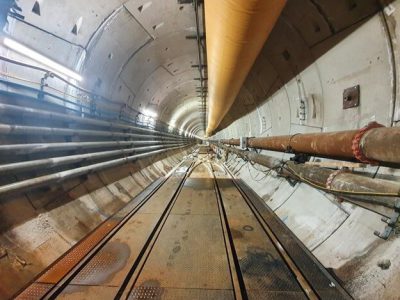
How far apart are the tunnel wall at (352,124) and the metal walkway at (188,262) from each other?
0.21 metres

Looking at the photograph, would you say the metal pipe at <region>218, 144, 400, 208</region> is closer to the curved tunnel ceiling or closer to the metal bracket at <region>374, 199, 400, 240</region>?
the metal bracket at <region>374, 199, 400, 240</region>

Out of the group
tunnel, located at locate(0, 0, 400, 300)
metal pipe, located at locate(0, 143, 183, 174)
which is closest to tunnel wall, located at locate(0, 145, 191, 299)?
tunnel, located at locate(0, 0, 400, 300)

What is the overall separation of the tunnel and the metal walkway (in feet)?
0.06

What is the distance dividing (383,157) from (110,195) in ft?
14.3

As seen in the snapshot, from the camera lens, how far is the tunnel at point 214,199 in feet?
6.99

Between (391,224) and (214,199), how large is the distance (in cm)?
358

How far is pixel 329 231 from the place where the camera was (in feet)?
8.79

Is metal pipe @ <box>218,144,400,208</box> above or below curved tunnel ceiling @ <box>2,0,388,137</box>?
below

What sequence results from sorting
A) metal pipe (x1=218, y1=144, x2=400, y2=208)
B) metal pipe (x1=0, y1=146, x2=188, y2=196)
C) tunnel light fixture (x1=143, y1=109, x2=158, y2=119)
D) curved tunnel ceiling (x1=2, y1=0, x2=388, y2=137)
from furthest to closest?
tunnel light fixture (x1=143, y1=109, x2=158, y2=119) → curved tunnel ceiling (x1=2, y1=0, x2=388, y2=137) → metal pipe (x1=0, y1=146, x2=188, y2=196) → metal pipe (x1=218, y1=144, x2=400, y2=208)

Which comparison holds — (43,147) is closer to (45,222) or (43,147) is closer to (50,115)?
(50,115)

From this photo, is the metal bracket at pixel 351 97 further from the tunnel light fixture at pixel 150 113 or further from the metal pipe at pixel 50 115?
the tunnel light fixture at pixel 150 113

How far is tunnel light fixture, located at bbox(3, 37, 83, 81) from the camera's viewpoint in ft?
8.44

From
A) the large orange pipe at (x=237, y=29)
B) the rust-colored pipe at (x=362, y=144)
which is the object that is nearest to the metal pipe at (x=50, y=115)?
the large orange pipe at (x=237, y=29)

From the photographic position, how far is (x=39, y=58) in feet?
9.82
